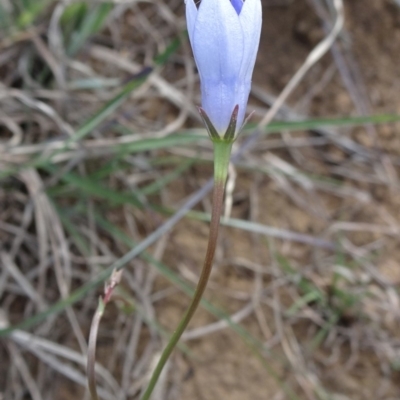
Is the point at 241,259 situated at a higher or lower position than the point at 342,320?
higher

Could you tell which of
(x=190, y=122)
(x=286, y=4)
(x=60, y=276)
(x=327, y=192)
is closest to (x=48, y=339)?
(x=60, y=276)

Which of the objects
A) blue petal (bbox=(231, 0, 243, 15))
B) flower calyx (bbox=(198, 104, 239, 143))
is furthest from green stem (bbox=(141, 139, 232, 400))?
blue petal (bbox=(231, 0, 243, 15))

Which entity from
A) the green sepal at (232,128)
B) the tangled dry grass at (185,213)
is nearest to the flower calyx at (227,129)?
the green sepal at (232,128)

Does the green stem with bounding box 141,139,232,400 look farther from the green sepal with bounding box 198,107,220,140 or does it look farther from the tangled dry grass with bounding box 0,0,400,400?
the tangled dry grass with bounding box 0,0,400,400

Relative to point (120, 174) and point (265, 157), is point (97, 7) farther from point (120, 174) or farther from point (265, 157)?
point (265, 157)

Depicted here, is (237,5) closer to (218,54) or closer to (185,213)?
(218,54)

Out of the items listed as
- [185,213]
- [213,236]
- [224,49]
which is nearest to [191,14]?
[224,49]
